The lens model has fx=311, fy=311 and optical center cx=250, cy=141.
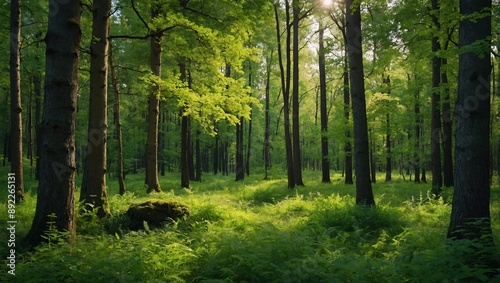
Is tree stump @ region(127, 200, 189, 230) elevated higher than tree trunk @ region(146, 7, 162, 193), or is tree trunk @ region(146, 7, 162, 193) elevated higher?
tree trunk @ region(146, 7, 162, 193)

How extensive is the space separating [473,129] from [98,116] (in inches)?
302

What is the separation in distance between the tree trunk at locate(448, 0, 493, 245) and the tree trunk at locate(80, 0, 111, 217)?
7269 millimetres

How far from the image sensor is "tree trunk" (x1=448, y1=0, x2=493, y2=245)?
Answer: 15.5 ft

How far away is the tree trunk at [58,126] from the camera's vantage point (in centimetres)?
480

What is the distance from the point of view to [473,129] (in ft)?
15.6

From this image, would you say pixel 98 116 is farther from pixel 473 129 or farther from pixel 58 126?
pixel 473 129

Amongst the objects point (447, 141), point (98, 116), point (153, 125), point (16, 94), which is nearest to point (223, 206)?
point (98, 116)

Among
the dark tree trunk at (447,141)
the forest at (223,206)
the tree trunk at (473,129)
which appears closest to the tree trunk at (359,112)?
the forest at (223,206)

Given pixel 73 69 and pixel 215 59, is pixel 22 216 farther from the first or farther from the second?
pixel 215 59

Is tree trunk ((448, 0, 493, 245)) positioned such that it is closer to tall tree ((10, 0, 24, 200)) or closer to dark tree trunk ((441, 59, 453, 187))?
dark tree trunk ((441, 59, 453, 187))

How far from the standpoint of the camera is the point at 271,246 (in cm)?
475

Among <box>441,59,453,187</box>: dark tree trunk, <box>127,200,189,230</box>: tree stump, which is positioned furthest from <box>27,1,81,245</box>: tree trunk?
<box>441,59,453,187</box>: dark tree trunk

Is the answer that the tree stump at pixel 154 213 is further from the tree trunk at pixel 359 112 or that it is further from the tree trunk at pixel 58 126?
the tree trunk at pixel 359 112

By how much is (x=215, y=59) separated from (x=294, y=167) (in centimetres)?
998
